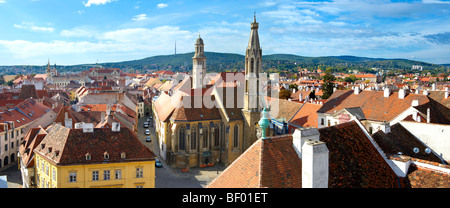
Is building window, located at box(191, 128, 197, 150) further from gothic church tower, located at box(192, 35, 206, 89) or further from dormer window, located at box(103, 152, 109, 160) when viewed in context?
gothic church tower, located at box(192, 35, 206, 89)

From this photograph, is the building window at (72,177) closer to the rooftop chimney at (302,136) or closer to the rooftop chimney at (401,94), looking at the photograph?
the rooftop chimney at (302,136)

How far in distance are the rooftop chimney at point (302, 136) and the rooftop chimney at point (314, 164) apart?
7.70 feet

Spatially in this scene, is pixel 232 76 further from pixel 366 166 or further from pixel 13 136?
pixel 366 166

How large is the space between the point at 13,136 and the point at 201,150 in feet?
82.8

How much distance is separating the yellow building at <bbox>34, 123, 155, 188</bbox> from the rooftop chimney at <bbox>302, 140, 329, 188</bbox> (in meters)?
21.0

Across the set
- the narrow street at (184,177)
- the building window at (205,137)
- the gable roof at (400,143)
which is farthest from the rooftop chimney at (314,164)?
the building window at (205,137)

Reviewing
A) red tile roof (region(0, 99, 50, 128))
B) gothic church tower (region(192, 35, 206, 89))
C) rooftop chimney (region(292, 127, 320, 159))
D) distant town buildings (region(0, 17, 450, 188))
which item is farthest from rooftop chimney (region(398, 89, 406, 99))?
red tile roof (region(0, 99, 50, 128))

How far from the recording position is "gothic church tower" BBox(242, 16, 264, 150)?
41156 millimetres

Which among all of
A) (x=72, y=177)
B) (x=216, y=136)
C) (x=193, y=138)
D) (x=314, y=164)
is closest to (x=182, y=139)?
(x=193, y=138)

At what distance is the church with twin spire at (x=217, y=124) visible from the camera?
4100cm

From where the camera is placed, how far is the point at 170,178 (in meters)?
36.8

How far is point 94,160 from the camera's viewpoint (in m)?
27.9

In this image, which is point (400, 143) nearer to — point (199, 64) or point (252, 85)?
point (252, 85)
